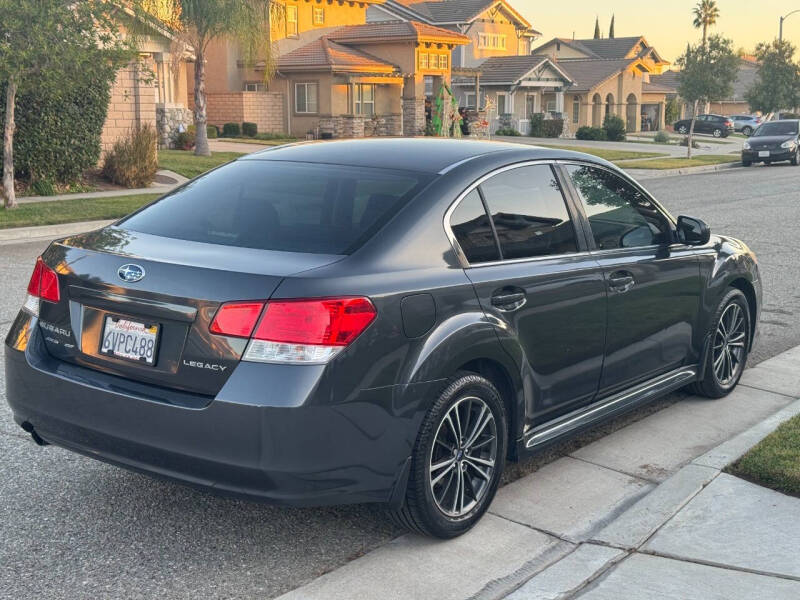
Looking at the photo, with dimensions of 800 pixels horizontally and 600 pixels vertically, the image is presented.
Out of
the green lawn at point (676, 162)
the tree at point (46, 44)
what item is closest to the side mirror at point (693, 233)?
the tree at point (46, 44)

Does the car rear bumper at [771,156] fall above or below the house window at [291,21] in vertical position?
below

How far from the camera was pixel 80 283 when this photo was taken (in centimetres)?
422

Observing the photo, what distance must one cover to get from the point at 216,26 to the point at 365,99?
18.5 metres

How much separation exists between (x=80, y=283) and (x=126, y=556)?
114 centimetres

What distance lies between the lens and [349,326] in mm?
3844

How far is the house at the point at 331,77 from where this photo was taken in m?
47.0

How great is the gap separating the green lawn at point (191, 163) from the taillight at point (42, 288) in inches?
734

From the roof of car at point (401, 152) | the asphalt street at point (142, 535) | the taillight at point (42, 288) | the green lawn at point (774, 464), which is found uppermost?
the roof of car at point (401, 152)

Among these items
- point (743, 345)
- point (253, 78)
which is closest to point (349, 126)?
point (253, 78)

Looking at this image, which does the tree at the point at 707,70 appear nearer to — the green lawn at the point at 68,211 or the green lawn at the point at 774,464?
the green lawn at the point at 68,211

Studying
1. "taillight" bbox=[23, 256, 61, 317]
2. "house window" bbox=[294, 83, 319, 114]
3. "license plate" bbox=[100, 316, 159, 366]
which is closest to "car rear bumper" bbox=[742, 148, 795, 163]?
"house window" bbox=[294, 83, 319, 114]

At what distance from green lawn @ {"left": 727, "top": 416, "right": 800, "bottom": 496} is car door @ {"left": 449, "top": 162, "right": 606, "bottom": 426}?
0.85 m

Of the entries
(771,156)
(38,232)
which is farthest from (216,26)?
(771,156)

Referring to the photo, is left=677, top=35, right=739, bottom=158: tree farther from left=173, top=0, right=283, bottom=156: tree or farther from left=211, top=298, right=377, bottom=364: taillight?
left=211, top=298, right=377, bottom=364: taillight
